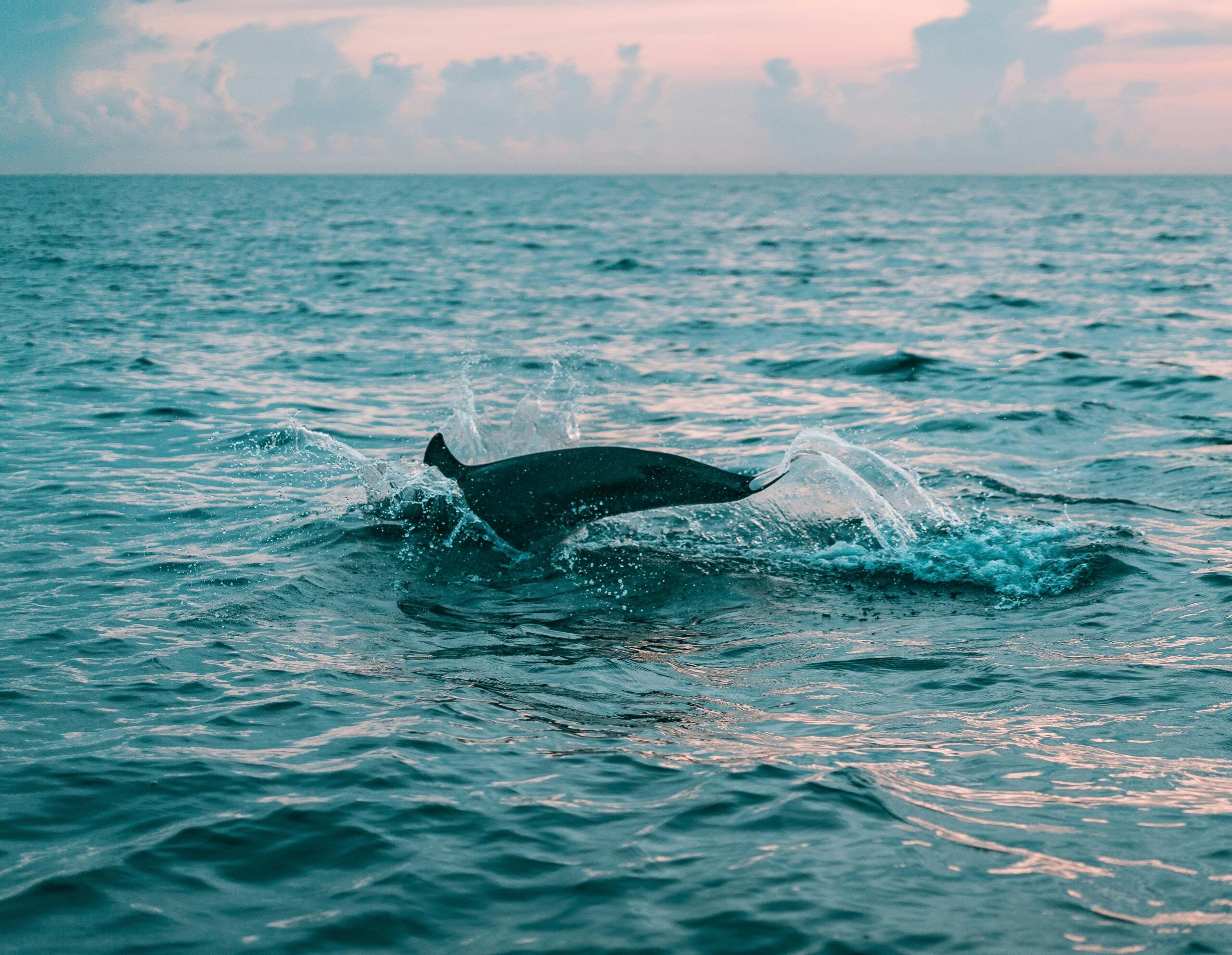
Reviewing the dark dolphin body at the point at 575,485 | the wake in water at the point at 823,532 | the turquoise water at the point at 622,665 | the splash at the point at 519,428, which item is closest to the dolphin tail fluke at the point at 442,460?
the dark dolphin body at the point at 575,485

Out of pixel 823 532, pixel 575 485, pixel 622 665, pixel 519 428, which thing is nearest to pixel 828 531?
pixel 823 532

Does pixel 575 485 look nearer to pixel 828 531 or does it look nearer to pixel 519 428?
pixel 828 531

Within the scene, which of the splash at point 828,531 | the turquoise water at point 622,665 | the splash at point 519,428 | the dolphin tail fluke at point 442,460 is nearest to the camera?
the turquoise water at point 622,665

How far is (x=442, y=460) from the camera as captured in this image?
824 centimetres

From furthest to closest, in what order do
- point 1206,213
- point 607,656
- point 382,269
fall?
point 1206,213 → point 382,269 → point 607,656

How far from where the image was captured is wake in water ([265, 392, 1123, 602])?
28.6 feet

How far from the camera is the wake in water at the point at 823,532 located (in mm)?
8719

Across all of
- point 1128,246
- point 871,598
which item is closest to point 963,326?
point 871,598

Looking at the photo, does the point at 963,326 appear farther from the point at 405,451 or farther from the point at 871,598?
the point at 871,598

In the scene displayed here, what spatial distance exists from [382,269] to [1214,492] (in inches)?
1182

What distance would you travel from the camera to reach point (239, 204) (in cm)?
8938

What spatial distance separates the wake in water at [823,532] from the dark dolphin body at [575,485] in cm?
55

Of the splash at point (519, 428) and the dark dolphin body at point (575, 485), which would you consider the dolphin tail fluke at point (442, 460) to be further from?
the splash at point (519, 428)

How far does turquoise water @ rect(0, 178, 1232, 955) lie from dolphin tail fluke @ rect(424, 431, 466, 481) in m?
0.89
